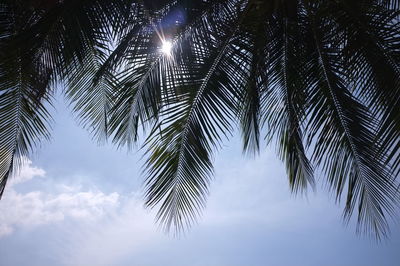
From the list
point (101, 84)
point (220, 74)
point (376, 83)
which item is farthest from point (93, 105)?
point (376, 83)

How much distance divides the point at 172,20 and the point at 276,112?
5.51ft

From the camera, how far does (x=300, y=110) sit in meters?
4.41

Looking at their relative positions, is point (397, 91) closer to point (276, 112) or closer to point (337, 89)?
point (337, 89)

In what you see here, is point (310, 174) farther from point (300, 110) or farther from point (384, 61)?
point (384, 61)

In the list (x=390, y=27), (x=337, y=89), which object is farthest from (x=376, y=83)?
(x=337, y=89)

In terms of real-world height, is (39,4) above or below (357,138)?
above

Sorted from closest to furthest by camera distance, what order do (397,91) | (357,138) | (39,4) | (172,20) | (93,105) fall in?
(397,91)
(39,4)
(357,138)
(172,20)
(93,105)

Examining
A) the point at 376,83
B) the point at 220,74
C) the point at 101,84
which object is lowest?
the point at 376,83

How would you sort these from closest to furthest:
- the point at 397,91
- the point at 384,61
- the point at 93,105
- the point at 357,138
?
the point at 397,91, the point at 384,61, the point at 357,138, the point at 93,105

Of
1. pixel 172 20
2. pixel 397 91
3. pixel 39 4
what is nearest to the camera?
pixel 397 91

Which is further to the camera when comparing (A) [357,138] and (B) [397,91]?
(A) [357,138]

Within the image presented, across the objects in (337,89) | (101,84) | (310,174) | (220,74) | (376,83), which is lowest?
(310,174)

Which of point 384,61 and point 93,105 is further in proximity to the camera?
point 93,105

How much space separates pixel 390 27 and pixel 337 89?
948 mm
